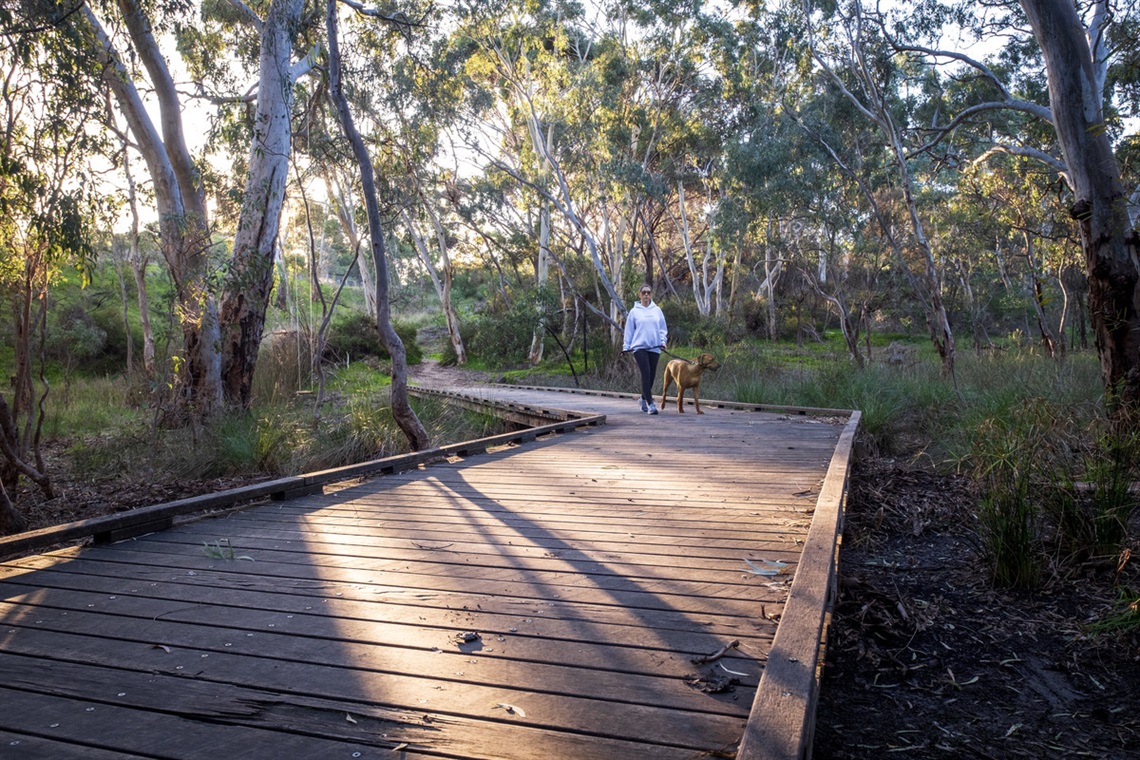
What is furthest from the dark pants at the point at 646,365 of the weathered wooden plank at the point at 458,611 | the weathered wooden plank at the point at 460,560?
the weathered wooden plank at the point at 458,611

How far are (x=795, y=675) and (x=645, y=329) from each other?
7806 mm

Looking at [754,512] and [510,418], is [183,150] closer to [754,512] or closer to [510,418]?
[510,418]

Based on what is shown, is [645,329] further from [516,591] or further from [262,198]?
[516,591]

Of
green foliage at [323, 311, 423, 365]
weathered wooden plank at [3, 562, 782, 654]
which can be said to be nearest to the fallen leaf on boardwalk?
weathered wooden plank at [3, 562, 782, 654]

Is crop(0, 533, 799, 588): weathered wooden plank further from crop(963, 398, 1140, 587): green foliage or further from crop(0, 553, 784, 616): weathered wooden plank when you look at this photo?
crop(963, 398, 1140, 587): green foliage

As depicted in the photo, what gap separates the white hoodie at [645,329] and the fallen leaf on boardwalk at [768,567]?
6.42 meters

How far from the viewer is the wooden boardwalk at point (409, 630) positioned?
73.6 inches

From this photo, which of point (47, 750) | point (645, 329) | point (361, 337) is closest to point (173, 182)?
point (645, 329)

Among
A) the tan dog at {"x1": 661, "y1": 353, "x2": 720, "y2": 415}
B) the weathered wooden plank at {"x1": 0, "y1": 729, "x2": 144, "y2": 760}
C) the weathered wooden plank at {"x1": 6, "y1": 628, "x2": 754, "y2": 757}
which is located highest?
the tan dog at {"x1": 661, "y1": 353, "x2": 720, "y2": 415}

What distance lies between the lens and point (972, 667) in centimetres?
346

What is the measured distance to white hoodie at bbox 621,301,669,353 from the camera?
31.4 ft

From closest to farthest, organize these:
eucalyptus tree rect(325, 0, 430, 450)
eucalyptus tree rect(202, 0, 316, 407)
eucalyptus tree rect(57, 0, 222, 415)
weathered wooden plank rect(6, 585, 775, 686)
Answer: weathered wooden plank rect(6, 585, 775, 686), eucalyptus tree rect(325, 0, 430, 450), eucalyptus tree rect(57, 0, 222, 415), eucalyptus tree rect(202, 0, 316, 407)

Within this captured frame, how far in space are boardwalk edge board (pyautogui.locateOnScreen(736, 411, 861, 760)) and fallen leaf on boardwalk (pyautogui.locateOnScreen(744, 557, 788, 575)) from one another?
139 millimetres

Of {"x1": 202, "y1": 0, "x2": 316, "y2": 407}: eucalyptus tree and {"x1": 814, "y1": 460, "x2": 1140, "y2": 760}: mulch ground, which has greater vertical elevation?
{"x1": 202, "y1": 0, "x2": 316, "y2": 407}: eucalyptus tree
